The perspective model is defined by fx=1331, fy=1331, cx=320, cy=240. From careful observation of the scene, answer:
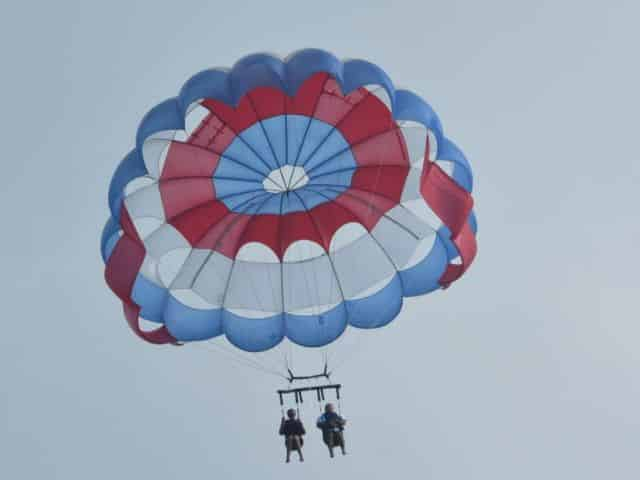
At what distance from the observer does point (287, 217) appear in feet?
65.6

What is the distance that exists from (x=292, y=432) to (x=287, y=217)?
3.34 m

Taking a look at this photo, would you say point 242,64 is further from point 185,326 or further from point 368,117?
point 185,326

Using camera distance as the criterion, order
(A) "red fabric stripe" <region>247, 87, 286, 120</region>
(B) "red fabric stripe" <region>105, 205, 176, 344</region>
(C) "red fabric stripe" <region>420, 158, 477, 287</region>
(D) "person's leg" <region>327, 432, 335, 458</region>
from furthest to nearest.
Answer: (B) "red fabric stripe" <region>105, 205, 176, 344</region>, (A) "red fabric stripe" <region>247, 87, 286, 120</region>, (C) "red fabric stripe" <region>420, 158, 477, 287</region>, (D) "person's leg" <region>327, 432, 335, 458</region>

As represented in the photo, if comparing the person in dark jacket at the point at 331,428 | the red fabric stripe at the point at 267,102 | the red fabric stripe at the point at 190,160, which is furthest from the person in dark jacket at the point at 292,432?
the red fabric stripe at the point at 267,102

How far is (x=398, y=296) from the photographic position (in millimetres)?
19609

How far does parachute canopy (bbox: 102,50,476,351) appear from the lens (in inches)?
746

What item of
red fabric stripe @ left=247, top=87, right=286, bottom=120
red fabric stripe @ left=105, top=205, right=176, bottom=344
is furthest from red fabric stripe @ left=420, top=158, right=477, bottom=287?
red fabric stripe @ left=105, top=205, right=176, bottom=344

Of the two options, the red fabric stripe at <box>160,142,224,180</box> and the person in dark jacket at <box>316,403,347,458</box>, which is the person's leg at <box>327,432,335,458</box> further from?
the red fabric stripe at <box>160,142,224,180</box>

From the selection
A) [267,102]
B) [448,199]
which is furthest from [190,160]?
[448,199]

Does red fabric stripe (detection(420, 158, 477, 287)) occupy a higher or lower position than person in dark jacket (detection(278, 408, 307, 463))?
higher

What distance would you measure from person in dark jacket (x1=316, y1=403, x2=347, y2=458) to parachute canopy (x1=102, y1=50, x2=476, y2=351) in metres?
1.42

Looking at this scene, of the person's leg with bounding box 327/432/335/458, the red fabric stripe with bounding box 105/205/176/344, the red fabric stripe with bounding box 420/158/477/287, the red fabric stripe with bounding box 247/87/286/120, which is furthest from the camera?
the red fabric stripe with bounding box 105/205/176/344

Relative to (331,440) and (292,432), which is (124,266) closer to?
(292,432)

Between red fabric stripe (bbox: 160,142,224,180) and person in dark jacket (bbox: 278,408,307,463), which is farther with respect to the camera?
red fabric stripe (bbox: 160,142,224,180)
